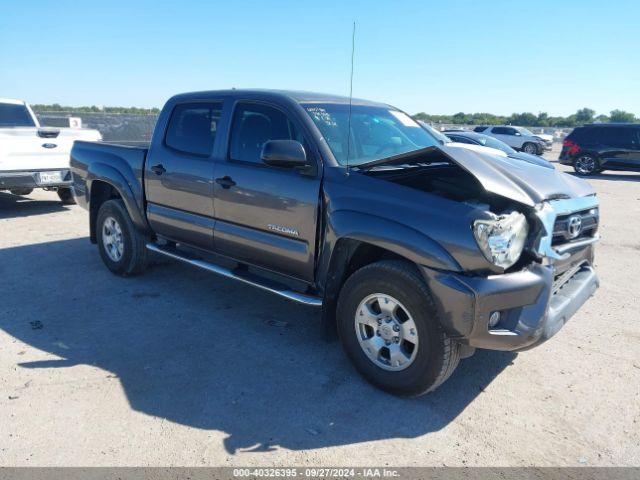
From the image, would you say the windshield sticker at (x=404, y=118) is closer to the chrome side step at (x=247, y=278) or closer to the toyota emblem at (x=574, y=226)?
the toyota emblem at (x=574, y=226)

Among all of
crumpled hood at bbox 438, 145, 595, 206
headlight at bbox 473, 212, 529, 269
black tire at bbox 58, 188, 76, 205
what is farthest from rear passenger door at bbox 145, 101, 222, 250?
black tire at bbox 58, 188, 76, 205

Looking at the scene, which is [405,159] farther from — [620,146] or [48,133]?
[620,146]

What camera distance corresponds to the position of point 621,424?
313cm

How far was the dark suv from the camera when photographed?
16766 mm

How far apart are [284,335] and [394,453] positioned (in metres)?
1.67

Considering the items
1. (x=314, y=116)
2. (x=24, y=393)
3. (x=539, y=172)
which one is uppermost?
(x=314, y=116)

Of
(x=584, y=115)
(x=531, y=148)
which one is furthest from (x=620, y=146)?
(x=584, y=115)

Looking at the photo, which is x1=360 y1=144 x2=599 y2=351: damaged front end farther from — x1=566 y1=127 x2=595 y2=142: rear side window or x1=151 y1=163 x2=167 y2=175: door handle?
x1=566 y1=127 x2=595 y2=142: rear side window

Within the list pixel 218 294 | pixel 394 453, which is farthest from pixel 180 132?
pixel 394 453

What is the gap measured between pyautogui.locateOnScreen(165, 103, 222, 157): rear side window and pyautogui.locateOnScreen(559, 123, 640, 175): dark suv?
16.5m

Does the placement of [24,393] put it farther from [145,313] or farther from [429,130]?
[429,130]

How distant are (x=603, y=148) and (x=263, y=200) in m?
16.8

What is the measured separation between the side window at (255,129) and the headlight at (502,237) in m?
1.71

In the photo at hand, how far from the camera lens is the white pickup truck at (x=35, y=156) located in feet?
27.0
